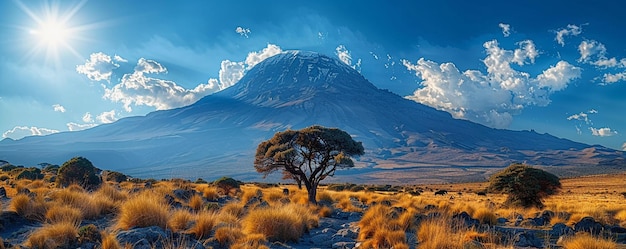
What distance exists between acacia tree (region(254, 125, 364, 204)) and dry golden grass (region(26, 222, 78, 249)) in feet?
51.0

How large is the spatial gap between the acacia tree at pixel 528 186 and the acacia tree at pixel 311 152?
10337mm

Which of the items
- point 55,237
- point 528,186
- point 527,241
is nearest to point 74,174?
point 55,237

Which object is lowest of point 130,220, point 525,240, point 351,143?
point 525,240

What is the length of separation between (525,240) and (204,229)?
8089 millimetres

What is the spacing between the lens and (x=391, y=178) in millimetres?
194125

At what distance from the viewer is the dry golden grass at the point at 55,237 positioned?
6.94m


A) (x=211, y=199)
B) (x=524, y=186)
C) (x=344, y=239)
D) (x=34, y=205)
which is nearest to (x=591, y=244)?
(x=344, y=239)

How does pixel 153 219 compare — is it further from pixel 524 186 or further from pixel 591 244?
pixel 524 186

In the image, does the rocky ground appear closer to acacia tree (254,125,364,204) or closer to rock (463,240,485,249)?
rock (463,240,485,249)

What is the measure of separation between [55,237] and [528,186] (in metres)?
26.3

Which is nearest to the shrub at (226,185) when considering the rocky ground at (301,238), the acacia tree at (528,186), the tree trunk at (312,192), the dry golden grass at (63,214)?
the tree trunk at (312,192)

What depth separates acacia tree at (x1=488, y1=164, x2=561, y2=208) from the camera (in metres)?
25.8

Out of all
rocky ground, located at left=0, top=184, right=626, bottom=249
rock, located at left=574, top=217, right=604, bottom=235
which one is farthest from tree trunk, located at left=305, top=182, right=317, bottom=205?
rock, located at left=574, top=217, right=604, bottom=235

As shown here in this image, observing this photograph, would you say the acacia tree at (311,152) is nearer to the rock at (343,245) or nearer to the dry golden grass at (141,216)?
the rock at (343,245)
